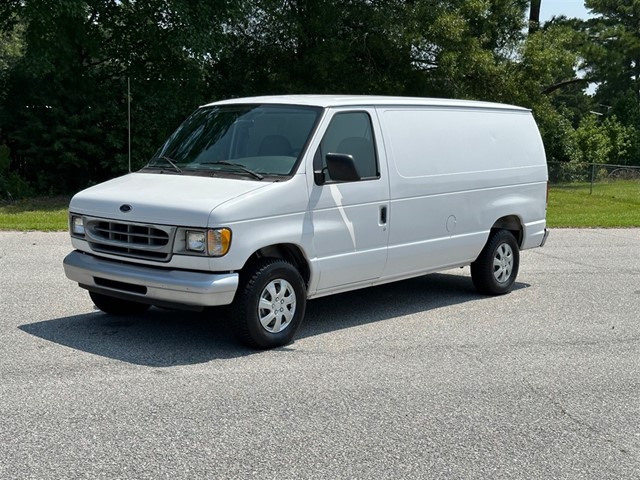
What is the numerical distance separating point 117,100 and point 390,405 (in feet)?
63.5

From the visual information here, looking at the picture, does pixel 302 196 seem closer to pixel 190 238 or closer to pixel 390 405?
pixel 190 238

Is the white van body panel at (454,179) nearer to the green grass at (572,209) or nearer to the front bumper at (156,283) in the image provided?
the front bumper at (156,283)

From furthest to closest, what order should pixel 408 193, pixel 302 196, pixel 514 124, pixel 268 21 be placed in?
1. pixel 268 21
2. pixel 514 124
3. pixel 408 193
4. pixel 302 196

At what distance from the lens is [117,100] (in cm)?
2392

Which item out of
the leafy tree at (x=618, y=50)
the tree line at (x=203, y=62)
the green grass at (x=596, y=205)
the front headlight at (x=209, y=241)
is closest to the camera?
the front headlight at (x=209, y=241)

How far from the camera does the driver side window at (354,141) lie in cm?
812

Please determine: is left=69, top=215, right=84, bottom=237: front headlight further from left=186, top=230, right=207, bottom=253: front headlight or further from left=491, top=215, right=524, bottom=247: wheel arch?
left=491, top=215, right=524, bottom=247: wheel arch

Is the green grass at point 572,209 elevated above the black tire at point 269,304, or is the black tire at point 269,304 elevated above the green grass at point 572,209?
the black tire at point 269,304

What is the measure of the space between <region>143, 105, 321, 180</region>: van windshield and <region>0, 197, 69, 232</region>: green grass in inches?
292

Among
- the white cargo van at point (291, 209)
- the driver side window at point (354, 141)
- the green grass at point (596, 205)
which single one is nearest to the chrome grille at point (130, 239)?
the white cargo van at point (291, 209)

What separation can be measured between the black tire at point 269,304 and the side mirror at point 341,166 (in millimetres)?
887

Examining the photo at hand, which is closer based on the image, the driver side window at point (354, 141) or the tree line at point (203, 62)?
the driver side window at point (354, 141)

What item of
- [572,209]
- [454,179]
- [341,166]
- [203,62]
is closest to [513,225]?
[454,179]

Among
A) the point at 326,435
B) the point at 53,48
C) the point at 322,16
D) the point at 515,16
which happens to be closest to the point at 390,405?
the point at 326,435
